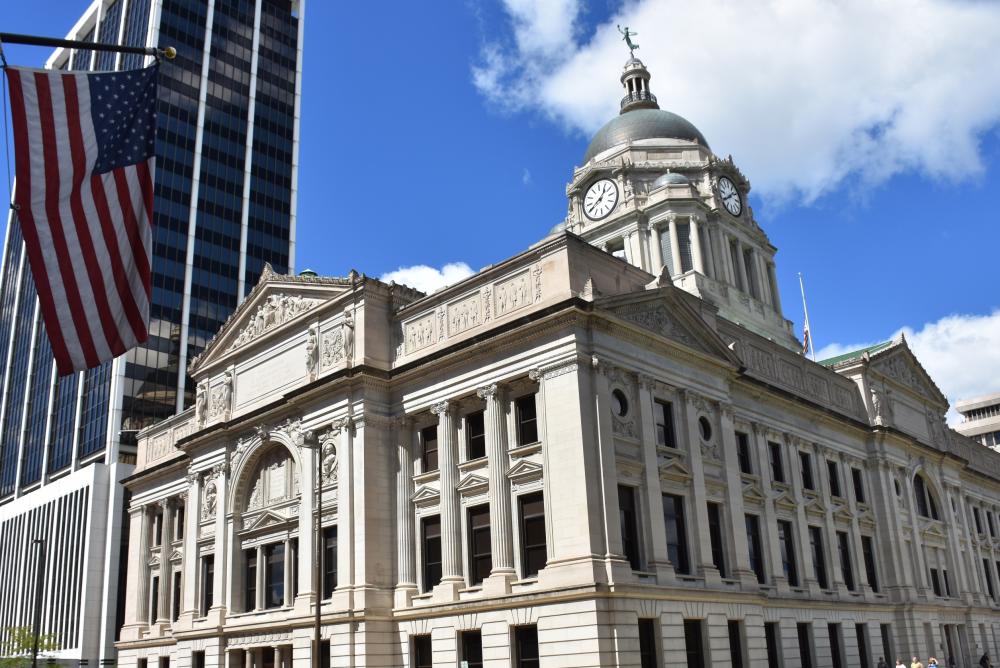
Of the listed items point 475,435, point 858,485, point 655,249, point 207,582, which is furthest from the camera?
point 655,249

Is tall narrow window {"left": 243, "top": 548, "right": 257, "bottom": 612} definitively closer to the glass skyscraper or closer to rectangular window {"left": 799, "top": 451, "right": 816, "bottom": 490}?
rectangular window {"left": 799, "top": 451, "right": 816, "bottom": 490}

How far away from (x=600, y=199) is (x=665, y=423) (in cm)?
3354

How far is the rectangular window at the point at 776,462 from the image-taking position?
44938 mm

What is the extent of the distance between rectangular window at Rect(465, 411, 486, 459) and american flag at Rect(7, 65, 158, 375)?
63.6 ft

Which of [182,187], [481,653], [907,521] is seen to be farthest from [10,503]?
[907,521]

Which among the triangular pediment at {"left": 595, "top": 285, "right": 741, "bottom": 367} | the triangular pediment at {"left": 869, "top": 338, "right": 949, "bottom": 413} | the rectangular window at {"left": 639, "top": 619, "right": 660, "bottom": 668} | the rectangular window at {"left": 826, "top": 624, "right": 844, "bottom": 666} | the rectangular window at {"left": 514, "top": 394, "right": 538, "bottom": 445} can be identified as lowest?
the rectangular window at {"left": 826, "top": 624, "right": 844, "bottom": 666}

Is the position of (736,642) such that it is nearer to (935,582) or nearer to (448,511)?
(448,511)

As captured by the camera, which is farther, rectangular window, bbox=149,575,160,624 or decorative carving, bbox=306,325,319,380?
rectangular window, bbox=149,575,160,624

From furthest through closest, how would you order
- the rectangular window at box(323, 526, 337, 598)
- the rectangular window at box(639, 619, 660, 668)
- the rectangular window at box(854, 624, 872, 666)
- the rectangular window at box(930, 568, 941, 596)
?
the rectangular window at box(930, 568, 941, 596) → the rectangular window at box(854, 624, 872, 666) → the rectangular window at box(323, 526, 337, 598) → the rectangular window at box(639, 619, 660, 668)

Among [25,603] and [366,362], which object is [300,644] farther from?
[25,603]

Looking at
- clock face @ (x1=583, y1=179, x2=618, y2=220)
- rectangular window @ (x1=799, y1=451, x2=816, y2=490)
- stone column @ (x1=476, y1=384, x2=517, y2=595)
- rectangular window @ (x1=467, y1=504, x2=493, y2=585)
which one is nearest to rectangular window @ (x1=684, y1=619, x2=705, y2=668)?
stone column @ (x1=476, y1=384, x2=517, y2=595)

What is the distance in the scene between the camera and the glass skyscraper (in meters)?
73.8

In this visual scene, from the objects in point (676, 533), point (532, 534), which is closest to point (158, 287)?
point (532, 534)

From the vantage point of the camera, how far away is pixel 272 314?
46.1 meters
